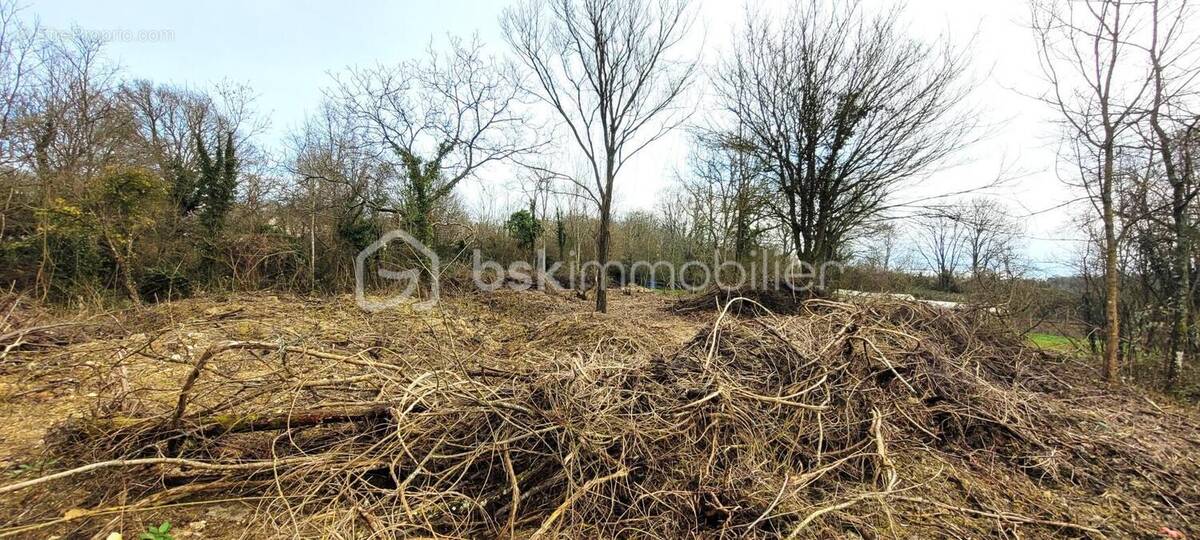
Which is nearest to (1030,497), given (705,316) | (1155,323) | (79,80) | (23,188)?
(1155,323)

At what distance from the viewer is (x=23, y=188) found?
8.34 m

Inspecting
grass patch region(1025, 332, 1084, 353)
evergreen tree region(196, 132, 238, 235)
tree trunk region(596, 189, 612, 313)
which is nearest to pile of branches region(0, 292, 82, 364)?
evergreen tree region(196, 132, 238, 235)

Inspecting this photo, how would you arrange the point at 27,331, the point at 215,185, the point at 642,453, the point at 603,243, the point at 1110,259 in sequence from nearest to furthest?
the point at 642,453 → the point at 27,331 → the point at 1110,259 → the point at 603,243 → the point at 215,185

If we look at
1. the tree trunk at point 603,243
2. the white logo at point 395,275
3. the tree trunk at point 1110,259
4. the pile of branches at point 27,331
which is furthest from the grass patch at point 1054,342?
the pile of branches at point 27,331

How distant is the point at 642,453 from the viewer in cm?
253

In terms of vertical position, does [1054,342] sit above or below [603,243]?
below

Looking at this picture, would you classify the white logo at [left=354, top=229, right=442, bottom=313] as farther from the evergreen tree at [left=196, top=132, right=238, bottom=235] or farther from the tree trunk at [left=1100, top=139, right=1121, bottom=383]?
the tree trunk at [left=1100, top=139, right=1121, bottom=383]

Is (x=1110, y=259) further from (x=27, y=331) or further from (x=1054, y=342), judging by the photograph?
(x=27, y=331)

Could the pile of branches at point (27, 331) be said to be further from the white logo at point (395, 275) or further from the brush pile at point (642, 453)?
the white logo at point (395, 275)

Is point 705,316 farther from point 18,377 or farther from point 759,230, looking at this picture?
point 18,377

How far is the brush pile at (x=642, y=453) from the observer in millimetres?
2264

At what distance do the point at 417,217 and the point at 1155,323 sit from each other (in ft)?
53.4

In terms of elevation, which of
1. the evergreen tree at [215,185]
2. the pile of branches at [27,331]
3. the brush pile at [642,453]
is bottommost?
the brush pile at [642,453]

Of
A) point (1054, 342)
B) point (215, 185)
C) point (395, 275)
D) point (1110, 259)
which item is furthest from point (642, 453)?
point (215, 185)
